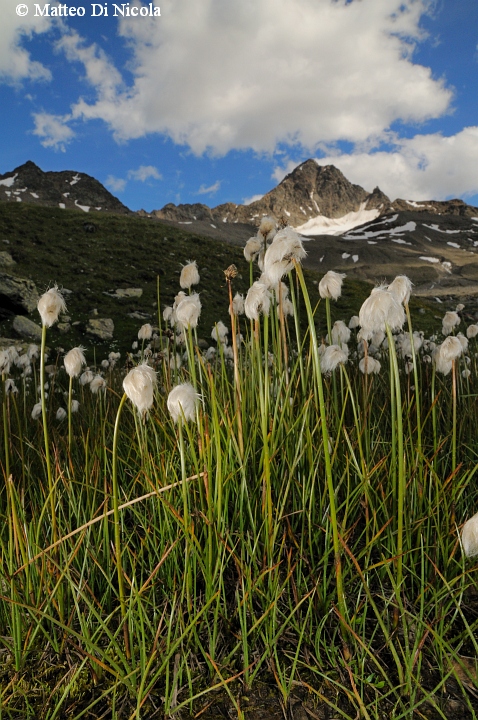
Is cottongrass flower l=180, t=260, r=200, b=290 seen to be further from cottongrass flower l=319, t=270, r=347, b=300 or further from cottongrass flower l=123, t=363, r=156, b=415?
cottongrass flower l=123, t=363, r=156, b=415

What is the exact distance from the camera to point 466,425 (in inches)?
133

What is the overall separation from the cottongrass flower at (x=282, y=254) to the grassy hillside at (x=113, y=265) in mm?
11542

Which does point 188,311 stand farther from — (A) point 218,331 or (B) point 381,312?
(B) point 381,312

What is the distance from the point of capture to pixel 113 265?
23469 mm

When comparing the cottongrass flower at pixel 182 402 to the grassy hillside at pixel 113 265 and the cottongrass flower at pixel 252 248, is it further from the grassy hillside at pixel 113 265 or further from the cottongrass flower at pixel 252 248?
the grassy hillside at pixel 113 265

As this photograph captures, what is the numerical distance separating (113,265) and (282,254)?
23.2 m

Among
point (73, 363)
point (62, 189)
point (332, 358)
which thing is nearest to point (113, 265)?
point (73, 363)

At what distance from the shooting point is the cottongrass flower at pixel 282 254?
1.78 meters

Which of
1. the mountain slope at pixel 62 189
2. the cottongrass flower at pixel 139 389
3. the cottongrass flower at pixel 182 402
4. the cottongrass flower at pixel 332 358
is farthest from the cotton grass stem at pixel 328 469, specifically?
the mountain slope at pixel 62 189

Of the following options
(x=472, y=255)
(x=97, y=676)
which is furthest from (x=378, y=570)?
(x=472, y=255)

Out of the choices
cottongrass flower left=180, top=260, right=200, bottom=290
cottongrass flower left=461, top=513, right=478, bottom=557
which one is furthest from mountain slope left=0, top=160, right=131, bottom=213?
cottongrass flower left=461, top=513, right=478, bottom=557

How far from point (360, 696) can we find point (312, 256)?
316 ft

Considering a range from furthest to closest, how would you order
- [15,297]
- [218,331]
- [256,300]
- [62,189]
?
[62,189] < [15,297] < [218,331] < [256,300]

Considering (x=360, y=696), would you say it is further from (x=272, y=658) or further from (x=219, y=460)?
(x=219, y=460)
